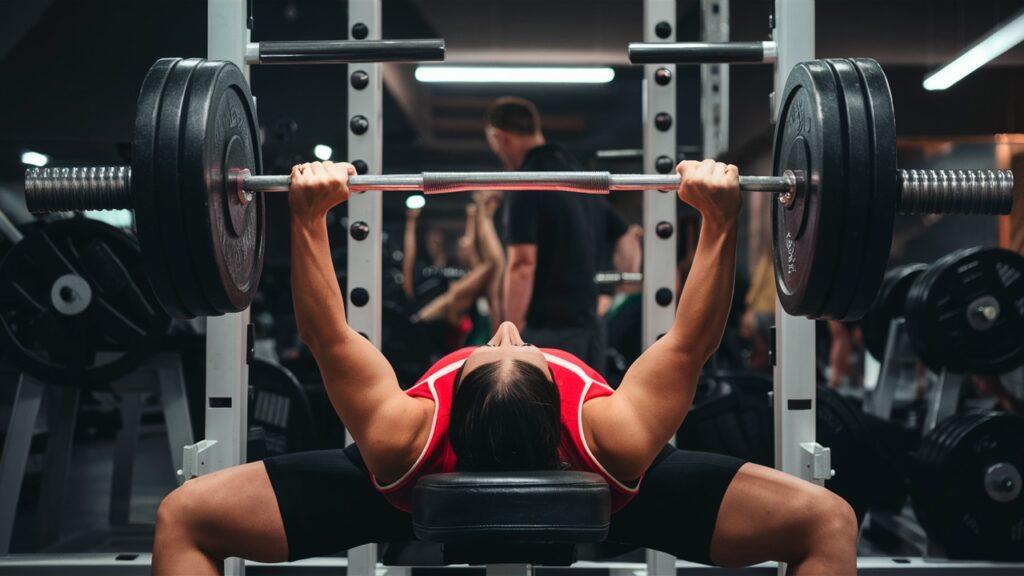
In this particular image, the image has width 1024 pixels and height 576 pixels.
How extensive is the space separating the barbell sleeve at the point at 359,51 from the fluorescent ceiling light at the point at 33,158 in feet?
5.99

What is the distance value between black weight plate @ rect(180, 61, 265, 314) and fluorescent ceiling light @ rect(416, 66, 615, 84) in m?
4.25

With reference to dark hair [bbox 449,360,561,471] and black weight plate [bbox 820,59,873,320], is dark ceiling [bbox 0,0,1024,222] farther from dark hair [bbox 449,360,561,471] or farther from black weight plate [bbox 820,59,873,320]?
black weight plate [bbox 820,59,873,320]

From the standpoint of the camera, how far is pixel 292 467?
1338 mm

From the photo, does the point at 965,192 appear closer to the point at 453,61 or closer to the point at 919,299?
the point at 919,299

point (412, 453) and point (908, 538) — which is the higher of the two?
point (412, 453)

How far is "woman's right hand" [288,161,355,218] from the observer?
4.09 feet

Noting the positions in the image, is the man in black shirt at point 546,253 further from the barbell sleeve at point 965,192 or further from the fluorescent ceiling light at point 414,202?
the fluorescent ceiling light at point 414,202

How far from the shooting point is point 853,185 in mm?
1133

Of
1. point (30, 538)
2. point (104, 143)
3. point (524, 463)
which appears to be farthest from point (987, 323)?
point (30, 538)

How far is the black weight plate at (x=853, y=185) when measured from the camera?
113 centimetres

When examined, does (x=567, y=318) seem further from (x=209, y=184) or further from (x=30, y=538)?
(x=30, y=538)

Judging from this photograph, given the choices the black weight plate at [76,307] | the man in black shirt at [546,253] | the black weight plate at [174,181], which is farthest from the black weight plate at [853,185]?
the black weight plate at [76,307]

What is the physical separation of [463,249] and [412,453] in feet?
14.7

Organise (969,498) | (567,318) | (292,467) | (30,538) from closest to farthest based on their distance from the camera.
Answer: (292,467), (969,498), (567,318), (30,538)
